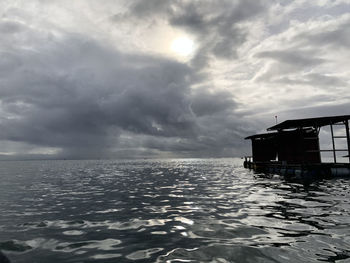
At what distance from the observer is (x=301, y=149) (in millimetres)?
29203

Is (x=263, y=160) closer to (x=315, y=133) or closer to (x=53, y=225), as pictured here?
(x=315, y=133)

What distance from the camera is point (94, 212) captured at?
37.9 ft

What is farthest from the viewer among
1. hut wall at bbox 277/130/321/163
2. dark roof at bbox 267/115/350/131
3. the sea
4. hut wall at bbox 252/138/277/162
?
hut wall at bbox 252/138/277/162

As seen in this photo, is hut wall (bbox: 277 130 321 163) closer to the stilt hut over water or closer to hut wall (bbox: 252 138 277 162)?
the stilt hut over water

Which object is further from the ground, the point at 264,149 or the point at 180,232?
the point at 264,149


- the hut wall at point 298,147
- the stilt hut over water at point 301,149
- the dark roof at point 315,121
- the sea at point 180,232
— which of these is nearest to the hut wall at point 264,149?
the stilt hut over water at point 301,149

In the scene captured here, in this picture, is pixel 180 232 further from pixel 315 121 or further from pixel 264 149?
pixel 264 149

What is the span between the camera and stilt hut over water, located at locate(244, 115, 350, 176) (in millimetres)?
27531

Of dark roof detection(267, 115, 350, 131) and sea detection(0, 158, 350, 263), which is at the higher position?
dark roof detection(267, 115, 350, 131)

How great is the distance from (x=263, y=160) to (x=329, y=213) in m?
33.4

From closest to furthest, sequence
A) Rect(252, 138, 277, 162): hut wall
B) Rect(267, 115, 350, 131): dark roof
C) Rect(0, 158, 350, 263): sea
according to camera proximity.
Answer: Rect(0, 158, 350, 263): sea < Rect(267, 115, 350, 131): dark roof < Rect(252, 138, 277, 162): hut wall

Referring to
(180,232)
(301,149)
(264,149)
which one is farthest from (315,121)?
(180,232)

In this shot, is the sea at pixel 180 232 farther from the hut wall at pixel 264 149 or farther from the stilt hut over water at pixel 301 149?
the hut wall at pixel 264 149

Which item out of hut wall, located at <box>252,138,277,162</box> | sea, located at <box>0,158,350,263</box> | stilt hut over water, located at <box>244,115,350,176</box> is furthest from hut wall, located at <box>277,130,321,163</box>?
sea, located at <box>0,158,350,263</box>
